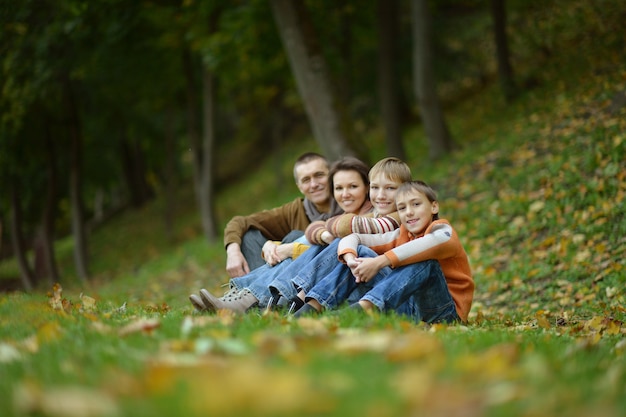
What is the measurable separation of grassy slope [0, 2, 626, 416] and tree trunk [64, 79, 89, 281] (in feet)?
23.3

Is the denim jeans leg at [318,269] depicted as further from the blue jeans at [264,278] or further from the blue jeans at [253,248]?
the blue jeans at [253,248]

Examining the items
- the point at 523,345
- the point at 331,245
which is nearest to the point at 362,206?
the point at 331,245

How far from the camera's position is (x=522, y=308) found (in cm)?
701

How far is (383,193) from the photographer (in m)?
5.27

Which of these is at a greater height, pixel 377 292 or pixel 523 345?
pixel 377 292

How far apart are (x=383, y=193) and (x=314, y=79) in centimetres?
618

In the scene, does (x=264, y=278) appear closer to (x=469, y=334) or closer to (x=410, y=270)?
(x=410, y=270)

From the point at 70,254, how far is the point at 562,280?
73.9 ft

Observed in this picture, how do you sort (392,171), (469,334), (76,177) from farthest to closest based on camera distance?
(76,177) < (392,171) < (469,334)

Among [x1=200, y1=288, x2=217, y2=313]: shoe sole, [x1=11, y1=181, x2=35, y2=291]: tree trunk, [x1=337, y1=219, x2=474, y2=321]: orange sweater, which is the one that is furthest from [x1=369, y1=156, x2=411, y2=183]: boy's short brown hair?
[x1=11, y1=181, x2=35, y2=291]: tree trunk

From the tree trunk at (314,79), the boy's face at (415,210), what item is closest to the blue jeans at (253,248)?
the boy's face at (415,210)

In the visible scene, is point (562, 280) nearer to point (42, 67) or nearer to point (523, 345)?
point (523, 345)

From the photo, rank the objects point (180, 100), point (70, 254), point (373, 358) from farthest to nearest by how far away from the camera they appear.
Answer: point (70, 254), point (180, 100), point (373, 358)

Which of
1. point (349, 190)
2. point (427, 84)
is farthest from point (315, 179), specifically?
point (427, 84)
